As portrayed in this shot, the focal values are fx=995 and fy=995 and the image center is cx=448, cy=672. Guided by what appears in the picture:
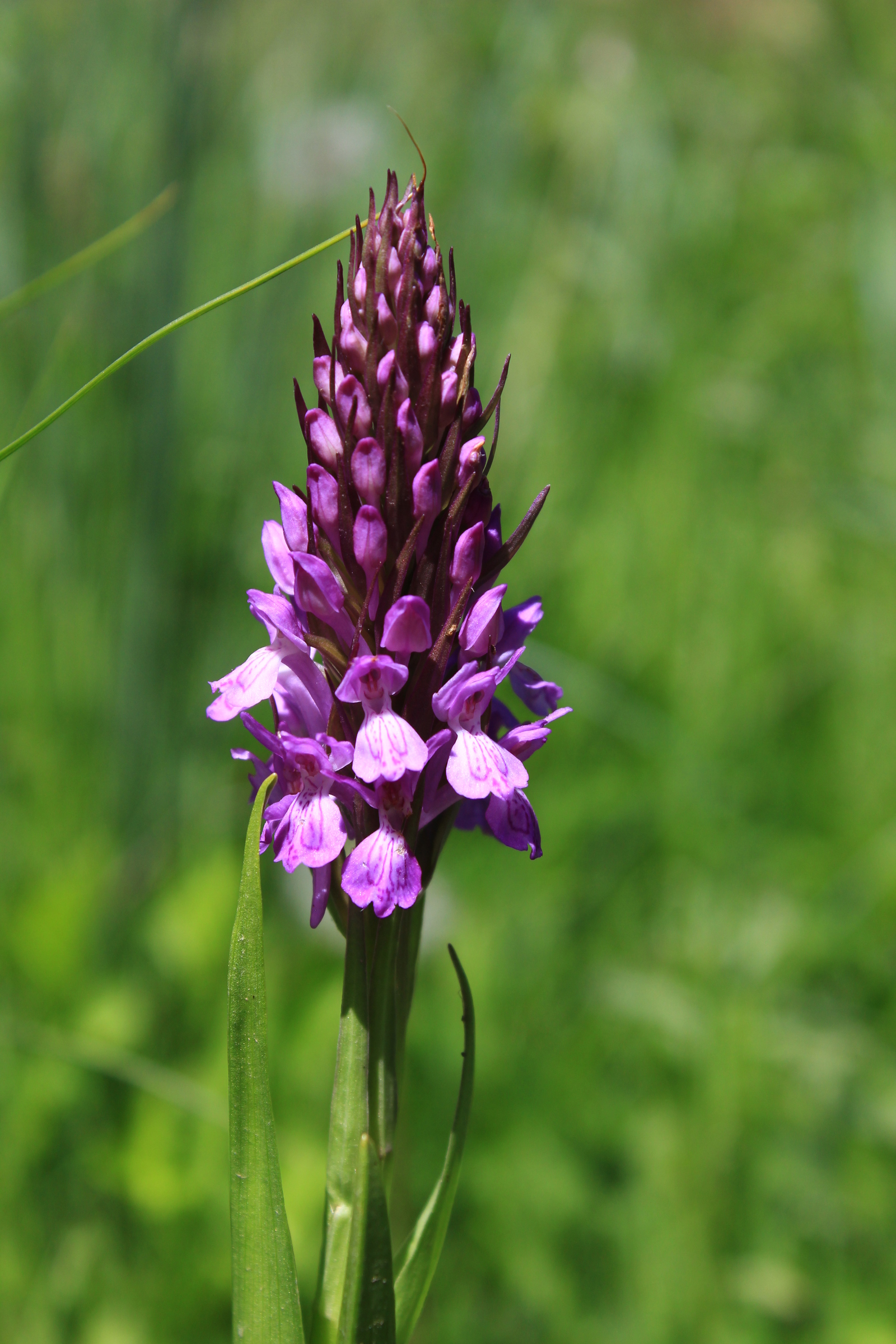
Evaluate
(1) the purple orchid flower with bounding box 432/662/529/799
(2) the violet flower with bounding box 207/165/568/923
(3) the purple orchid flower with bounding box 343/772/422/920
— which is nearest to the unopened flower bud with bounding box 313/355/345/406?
(2) the violet flower with bounding box 207/165/568/923

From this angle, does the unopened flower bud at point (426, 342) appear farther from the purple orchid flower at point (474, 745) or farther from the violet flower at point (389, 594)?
the purple orchid flower at point (474, 745)

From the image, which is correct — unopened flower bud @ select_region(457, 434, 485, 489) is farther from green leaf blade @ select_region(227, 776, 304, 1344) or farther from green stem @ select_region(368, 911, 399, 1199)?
green stem @ select_region(368, 911, 399, 1199)

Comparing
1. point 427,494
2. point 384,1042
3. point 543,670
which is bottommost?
point 384,1042

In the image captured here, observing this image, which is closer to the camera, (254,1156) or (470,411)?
(254,1156)

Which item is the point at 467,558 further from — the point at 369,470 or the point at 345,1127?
the point at 345,1127

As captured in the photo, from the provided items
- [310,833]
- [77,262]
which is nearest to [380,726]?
[310,833]

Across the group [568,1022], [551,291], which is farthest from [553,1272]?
[551,291]
